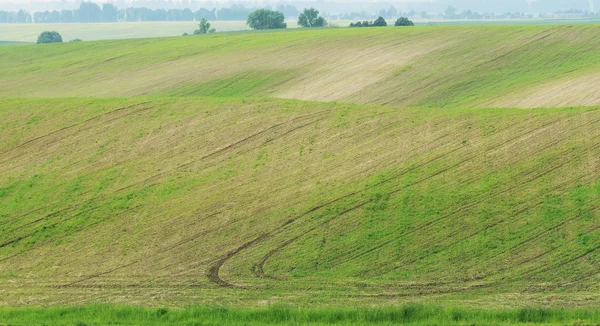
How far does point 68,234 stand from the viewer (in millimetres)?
25109

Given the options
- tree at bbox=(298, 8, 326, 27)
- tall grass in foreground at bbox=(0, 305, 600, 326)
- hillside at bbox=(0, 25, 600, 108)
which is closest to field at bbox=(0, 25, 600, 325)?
tall grass in foreground at bbox=(0, 305, 600, 326)

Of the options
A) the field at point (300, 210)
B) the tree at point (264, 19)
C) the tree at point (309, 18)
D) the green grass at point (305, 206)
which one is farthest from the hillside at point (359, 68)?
the tree at point (309, 18)

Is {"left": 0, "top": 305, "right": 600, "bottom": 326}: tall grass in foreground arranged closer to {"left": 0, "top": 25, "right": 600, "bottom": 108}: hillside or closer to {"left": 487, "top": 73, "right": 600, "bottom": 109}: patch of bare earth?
{"left": 487, "top": 73, "right": 600, "bottom": 109}: patch of bare earth

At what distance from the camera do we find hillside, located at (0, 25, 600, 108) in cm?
4731

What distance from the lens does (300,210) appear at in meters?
25.1

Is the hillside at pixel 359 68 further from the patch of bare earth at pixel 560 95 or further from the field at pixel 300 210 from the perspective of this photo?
the field at pixel 300 210

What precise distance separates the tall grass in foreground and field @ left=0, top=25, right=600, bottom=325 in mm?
51

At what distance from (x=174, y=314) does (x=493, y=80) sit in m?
35.9

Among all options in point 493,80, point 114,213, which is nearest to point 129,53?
point 493,80

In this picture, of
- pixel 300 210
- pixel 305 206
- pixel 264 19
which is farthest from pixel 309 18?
pixel 300 210

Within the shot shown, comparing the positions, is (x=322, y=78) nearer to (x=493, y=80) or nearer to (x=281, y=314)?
(x=493, y=80)

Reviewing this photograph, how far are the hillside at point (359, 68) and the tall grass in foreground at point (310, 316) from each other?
79.7ft

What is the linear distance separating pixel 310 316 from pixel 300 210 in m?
7.71

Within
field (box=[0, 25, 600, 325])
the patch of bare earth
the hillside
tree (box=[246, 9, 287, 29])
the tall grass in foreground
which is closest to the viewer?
the tall grass in foreground
